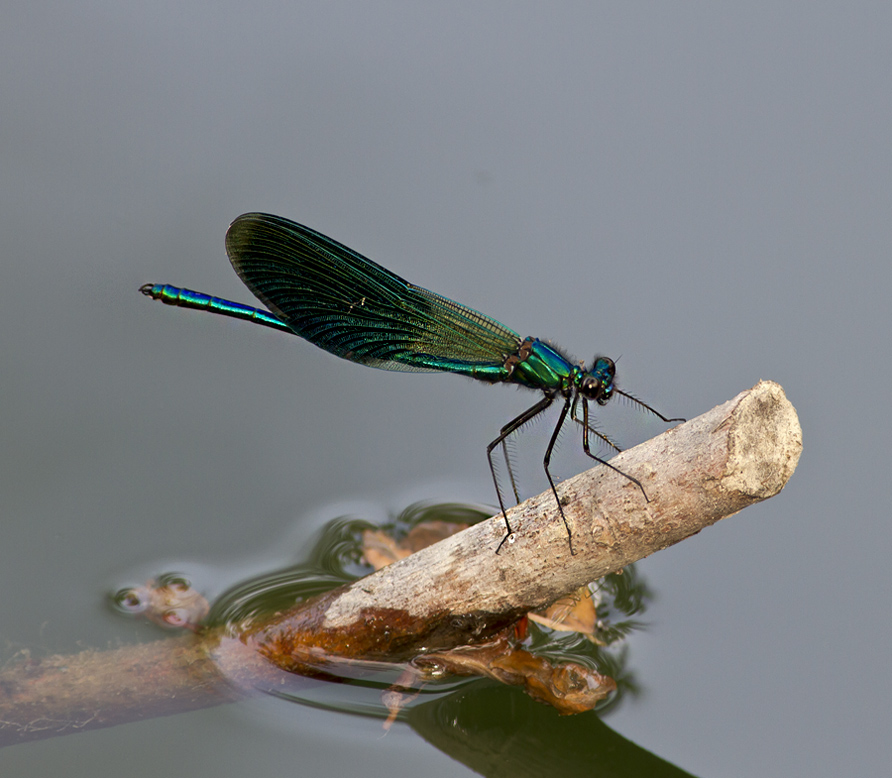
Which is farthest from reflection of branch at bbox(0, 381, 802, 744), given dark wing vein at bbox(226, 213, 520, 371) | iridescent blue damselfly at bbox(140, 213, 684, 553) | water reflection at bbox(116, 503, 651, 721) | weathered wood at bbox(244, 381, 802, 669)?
dark wing vein at bbox(226, 213, 520, 371)

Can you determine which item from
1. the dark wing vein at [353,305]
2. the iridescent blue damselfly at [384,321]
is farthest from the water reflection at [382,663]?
the dark wing vein at [353,305]

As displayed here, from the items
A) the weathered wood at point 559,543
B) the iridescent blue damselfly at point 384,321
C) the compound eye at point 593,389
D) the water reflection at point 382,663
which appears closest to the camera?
the weathered wood at point 559,543

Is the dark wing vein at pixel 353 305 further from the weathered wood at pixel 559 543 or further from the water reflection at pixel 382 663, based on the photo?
the weathered wood at pixel 559 543

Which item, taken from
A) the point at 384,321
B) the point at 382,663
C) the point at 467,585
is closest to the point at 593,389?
the point at 384,321

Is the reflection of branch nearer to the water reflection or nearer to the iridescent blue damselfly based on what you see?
the water reflection

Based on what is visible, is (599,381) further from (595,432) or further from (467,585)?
(467,585)

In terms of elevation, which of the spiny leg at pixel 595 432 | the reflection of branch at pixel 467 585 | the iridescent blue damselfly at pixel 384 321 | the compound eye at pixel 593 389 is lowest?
the reflection of branch at pixel 467 585
